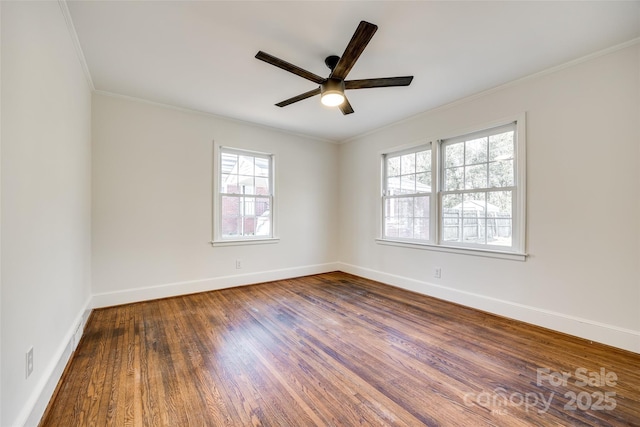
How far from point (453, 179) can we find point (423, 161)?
0.56 meters

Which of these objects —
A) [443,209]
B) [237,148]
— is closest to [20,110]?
[237,148]

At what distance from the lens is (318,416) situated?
155 cm

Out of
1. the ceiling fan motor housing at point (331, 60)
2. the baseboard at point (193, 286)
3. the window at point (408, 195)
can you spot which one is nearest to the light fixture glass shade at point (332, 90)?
the ceiling fan motor housing at point (331, 60)

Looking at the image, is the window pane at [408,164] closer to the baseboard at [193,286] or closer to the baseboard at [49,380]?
the baseboard at [193,286]

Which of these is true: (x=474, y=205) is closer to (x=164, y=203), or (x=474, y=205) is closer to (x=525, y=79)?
(x=525, y=79)

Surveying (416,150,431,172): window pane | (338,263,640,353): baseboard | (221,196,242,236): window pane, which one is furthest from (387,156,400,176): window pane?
(221,196,242,236): window pane

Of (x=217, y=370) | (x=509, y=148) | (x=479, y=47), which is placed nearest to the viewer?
(x=217, y=370)

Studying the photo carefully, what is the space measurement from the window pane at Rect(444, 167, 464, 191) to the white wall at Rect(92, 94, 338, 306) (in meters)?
2.50

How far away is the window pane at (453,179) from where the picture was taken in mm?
3529

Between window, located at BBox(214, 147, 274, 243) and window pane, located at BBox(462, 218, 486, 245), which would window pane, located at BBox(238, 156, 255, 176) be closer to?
window, located at BBox(214, 147, 274, 243)

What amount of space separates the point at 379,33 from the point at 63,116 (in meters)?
2.54

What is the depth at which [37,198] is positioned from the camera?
5.18 feet

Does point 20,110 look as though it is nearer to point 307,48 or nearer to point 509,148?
point 307,48

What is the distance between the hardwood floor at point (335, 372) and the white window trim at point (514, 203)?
28.8 inches
